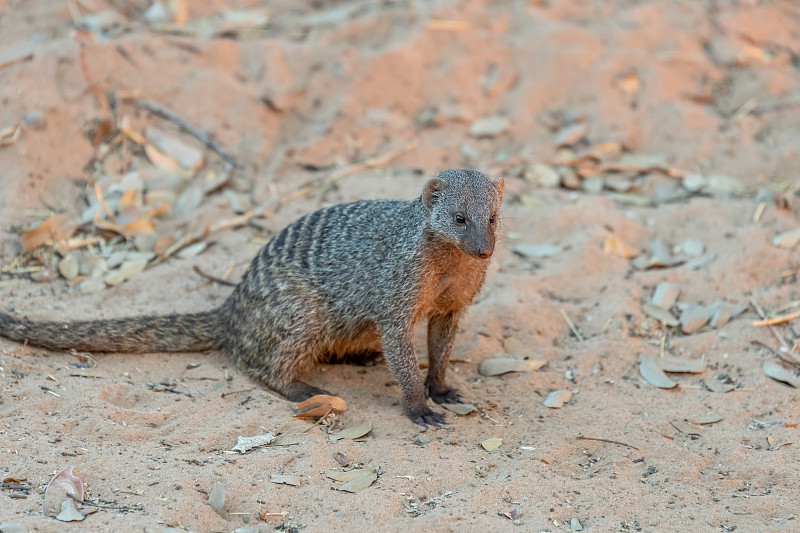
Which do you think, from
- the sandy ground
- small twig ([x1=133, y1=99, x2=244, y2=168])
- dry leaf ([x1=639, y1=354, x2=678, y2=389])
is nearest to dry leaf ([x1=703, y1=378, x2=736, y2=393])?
the sandy ground

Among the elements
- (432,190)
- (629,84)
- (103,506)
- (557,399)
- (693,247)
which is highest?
(432,190)

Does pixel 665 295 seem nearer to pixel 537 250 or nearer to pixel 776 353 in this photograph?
pixel 776 353

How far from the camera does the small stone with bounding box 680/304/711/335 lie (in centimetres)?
452

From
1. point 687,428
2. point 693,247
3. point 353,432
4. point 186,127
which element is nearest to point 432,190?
point 353,432

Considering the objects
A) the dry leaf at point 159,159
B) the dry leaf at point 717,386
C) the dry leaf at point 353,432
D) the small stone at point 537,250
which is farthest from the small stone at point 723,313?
the dry leaf at point 159,159

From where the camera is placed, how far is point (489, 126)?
6.13 m

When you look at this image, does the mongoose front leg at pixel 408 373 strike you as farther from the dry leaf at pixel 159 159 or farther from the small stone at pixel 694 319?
the dry leaf at pixel 159 159

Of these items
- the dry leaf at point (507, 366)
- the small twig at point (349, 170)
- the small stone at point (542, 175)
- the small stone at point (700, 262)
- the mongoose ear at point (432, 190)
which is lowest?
the dry leaf at point (507, 366)

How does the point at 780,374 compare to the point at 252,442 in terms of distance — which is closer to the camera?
the point at 252,442

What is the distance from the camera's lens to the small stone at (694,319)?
4516mm

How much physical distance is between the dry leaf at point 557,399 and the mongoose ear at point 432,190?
1150 millimetres

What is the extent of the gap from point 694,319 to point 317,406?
7.29ft

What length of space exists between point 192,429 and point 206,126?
289 cm

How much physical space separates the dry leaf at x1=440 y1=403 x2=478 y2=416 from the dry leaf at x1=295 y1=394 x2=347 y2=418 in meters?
0.57
